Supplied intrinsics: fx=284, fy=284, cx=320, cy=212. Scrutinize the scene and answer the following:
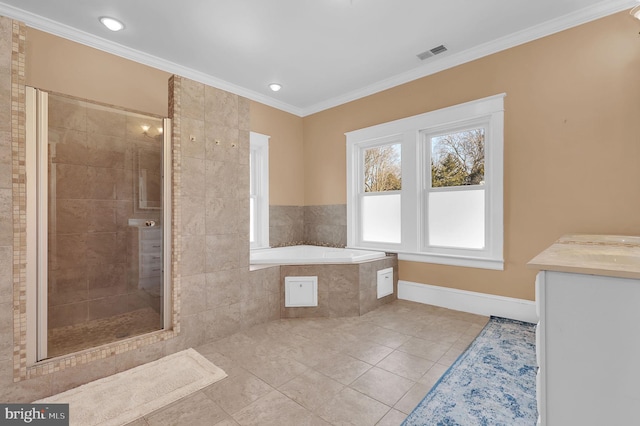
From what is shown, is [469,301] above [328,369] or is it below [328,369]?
above

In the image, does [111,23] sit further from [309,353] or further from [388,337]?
[388,337]

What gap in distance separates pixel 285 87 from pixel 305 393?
344 centimetres

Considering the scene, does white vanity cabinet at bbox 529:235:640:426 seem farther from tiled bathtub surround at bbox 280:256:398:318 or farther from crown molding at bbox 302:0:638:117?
crown molding at bbox 302:0:638:117

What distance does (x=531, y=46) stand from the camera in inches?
104

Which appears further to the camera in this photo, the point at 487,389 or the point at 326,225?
the point at 326,225

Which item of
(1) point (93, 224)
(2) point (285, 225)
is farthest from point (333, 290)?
(1) point (93, 224)

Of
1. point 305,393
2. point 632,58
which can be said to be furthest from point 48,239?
point 632,58

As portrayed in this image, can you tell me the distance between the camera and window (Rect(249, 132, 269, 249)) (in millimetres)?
4023

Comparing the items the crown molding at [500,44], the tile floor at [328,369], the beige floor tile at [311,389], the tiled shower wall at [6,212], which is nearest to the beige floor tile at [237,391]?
the tile floor at [328,369]

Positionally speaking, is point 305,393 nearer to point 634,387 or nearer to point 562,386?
point 562,386

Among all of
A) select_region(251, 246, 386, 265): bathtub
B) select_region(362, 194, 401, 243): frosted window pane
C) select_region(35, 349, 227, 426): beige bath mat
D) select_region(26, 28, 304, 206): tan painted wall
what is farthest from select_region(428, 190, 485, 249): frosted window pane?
select_region(26, 28, 304, 206): tan painted wall

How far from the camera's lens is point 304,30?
2598 millimetres

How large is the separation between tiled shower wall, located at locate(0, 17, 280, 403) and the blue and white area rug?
5.63 ft

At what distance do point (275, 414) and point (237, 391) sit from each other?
Answer: 33 centimetres
